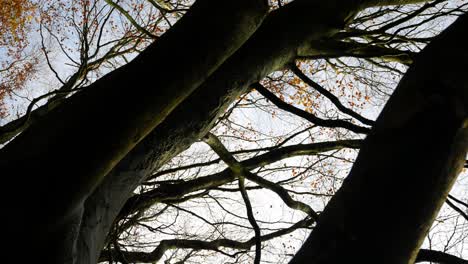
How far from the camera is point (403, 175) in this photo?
97 cm

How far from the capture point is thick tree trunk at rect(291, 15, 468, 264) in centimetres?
91

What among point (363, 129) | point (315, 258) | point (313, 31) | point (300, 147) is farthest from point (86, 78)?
point (315, 258)

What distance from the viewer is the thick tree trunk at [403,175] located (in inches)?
36.0

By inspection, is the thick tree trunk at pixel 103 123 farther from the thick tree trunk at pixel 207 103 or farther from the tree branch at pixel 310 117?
the tree branch at pixel 310 117

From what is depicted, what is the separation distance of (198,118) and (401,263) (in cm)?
124

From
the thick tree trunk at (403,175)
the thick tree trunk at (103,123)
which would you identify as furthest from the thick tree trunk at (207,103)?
the thick tree trunk at (403,175)

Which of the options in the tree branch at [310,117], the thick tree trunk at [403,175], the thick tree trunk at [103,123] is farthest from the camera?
the tree branch at [310,117]

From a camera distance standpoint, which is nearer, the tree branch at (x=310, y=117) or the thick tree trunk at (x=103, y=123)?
the thick tree trunk at (x=103, y=123)

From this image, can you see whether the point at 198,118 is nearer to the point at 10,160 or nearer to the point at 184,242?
the point at 10,160

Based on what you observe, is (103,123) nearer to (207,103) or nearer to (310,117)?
(207,103)

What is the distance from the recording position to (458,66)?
1.12 m

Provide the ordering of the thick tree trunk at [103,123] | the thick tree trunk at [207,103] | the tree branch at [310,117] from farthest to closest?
the tree branch at [310,117], the thick tree trunk at [207,103], the thick tree trunk at [103,123]

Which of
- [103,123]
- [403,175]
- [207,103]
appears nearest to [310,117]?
[207,103]

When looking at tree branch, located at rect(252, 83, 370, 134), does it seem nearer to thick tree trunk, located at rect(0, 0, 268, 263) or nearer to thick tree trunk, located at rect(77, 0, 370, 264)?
thick tree trunk, located at rect(77, 0, 370, 264)
